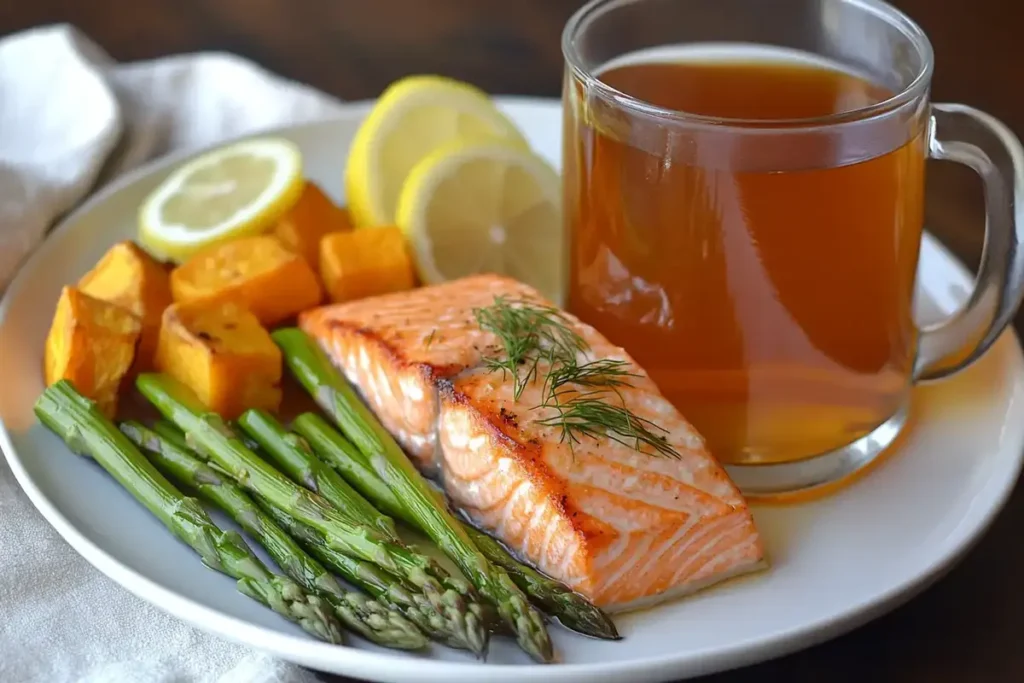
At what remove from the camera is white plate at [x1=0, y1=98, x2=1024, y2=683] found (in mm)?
1749

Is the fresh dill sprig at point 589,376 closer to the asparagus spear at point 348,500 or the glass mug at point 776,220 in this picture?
the glass mug at point 776,220

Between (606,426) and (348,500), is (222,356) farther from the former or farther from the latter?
(606,426)

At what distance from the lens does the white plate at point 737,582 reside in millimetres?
1749

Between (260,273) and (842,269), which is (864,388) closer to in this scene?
(842,269)

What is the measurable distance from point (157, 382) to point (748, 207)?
44.6 inches

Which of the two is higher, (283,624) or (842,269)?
(842,269)

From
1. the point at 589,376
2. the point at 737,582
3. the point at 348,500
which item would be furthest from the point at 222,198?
the point at 737,582

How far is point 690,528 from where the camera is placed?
1.92m

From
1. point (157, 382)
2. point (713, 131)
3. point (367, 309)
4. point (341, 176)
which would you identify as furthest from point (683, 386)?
point (341, 176)

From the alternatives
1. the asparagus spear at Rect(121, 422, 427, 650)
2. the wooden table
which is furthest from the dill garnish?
the wooden table

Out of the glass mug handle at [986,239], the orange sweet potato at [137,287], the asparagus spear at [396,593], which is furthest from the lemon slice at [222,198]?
the glass mug handle at [986,239]

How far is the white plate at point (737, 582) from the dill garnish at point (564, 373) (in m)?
0.29

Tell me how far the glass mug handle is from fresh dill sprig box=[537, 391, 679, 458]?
0.69 m

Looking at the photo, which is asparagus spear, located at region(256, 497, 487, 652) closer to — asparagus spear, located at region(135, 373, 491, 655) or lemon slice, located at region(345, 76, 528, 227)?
asparagus spear, located at region(135, 373, 491, 655)
